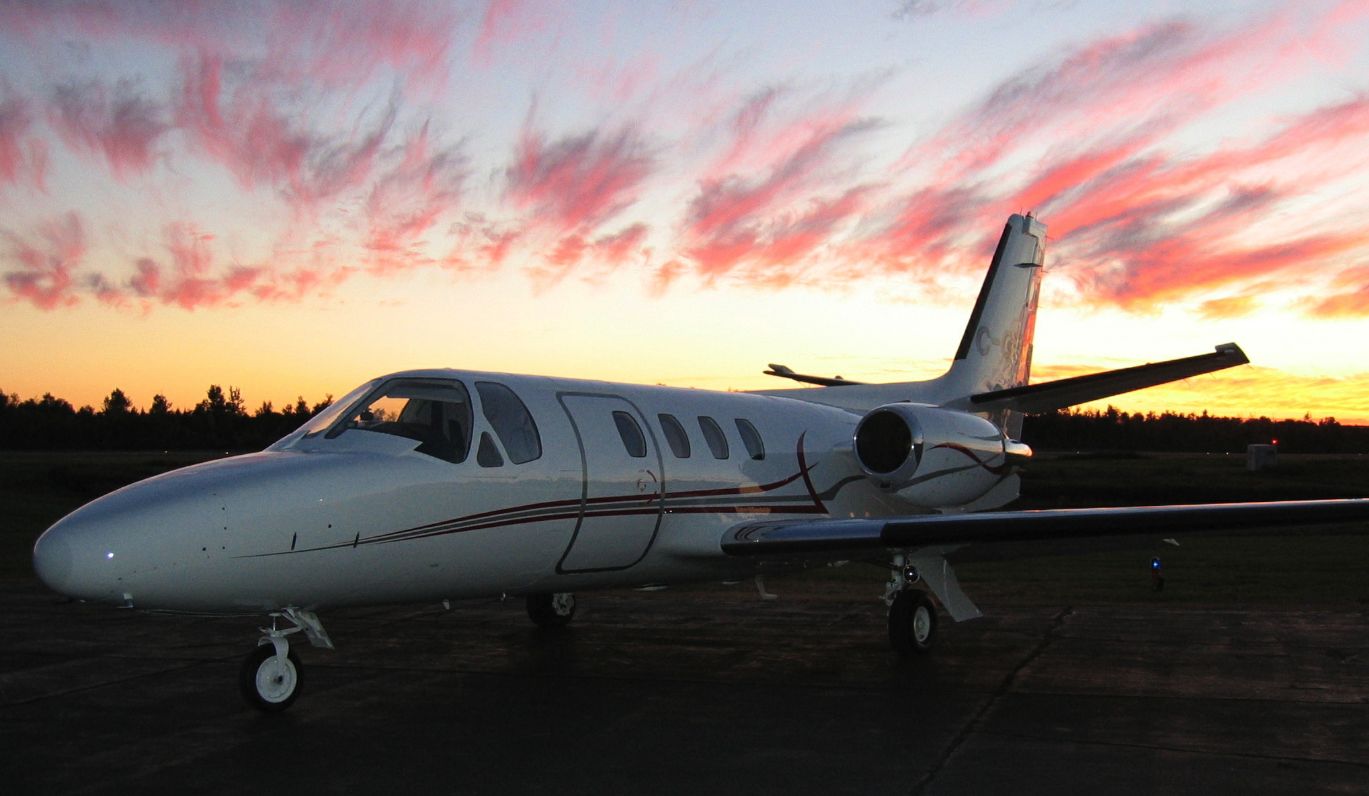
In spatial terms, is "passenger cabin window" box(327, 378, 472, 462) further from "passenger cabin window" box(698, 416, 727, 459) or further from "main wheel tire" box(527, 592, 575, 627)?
"main wheel tire" box(527, 592, 575, 627)

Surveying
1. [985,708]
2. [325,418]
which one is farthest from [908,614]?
[325,418]

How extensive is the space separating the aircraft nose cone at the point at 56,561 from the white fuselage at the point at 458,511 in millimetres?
10

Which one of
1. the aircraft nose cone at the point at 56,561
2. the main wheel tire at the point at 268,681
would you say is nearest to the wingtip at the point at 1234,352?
the main wheel tire at the point at 268,681

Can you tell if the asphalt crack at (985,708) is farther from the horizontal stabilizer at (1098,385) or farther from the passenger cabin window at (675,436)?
the passenger cabin window at (675,436)

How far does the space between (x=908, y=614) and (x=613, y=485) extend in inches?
137

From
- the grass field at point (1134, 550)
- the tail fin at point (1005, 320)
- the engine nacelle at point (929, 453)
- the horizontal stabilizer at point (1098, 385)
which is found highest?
the tail fin at point (1005, 320)

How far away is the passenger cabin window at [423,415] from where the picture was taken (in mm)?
8680

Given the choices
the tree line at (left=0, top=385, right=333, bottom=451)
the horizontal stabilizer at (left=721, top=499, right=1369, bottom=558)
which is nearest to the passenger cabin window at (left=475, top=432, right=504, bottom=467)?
the horizontal stabilizer at (left=721, top=499, right=1369, bottom=558)

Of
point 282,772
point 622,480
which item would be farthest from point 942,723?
point 282,772

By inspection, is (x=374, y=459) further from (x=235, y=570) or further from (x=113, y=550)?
(x=113, y=550)

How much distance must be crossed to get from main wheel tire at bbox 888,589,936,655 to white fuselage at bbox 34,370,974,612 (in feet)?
4.71

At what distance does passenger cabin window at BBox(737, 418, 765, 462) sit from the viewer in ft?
39.2

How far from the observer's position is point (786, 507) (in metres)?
12.2

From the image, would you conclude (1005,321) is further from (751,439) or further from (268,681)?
(268,681)
